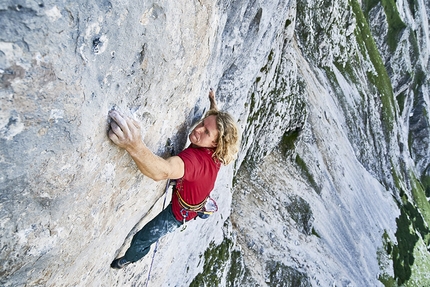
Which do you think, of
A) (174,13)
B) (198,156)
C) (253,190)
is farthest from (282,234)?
(174,13)

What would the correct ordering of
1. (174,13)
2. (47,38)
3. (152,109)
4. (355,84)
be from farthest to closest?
(355,84) < (152,109) < (174,13) < (47,38)

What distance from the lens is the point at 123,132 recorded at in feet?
19.6

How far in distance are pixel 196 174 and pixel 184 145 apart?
8.20 feet

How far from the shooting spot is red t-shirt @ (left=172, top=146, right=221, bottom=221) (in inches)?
306

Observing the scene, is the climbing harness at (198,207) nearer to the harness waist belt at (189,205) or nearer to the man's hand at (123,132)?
the harness waist belt at (189,205)

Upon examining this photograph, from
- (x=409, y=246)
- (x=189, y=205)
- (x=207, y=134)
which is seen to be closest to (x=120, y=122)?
(x=207, y=134)

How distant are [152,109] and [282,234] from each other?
3007 centimetres

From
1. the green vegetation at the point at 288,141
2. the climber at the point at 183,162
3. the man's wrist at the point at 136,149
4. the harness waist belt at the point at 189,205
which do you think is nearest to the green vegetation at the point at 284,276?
the green vegetation at the point at 288,141

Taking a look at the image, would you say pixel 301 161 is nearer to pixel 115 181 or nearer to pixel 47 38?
pixel 115 181

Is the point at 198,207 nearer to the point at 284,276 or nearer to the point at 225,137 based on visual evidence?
the point at 225,137

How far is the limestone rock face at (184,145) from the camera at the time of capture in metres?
4.77

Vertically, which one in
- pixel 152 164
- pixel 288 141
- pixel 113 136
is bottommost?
pixel 288 141

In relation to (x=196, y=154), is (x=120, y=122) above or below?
above

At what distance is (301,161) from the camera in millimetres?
40281
